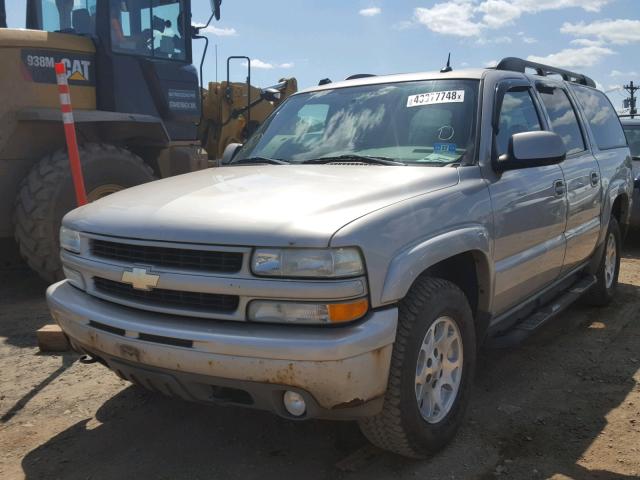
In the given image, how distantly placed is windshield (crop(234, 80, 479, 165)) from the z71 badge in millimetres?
2677

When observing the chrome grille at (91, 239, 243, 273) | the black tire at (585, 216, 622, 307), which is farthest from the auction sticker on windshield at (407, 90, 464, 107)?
the black tire at (585, 216, 622, 307)

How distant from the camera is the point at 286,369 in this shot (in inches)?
95.3

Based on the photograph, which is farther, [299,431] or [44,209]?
[44,209]

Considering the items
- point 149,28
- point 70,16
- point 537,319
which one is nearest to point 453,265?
point 537,319

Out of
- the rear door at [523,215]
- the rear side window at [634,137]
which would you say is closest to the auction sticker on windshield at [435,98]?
the rear door at [523,215]

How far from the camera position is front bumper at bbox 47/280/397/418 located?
2.41 m

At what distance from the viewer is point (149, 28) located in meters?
6.75

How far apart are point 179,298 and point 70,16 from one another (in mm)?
5160

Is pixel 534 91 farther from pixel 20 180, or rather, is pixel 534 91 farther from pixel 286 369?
pixel 20 180

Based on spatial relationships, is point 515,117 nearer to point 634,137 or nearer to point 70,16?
point 70,16

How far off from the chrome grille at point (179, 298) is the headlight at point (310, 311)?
0.45ft

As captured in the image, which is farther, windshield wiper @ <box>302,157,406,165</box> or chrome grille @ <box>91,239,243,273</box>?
windshield wiper @ <box>302,157,406,165</box>

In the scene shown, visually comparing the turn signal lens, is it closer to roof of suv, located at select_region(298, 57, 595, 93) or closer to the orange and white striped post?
roof of suv, located at select_region(298, 57, 595, 93)

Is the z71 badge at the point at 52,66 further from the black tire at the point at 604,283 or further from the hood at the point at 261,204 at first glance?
the black tire at the point at 604,283
